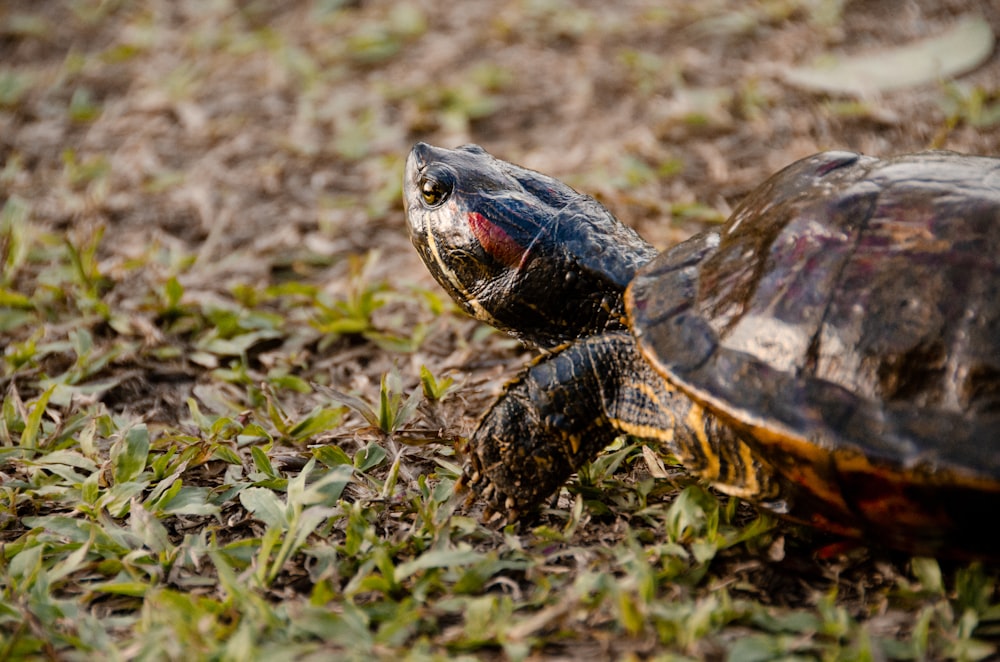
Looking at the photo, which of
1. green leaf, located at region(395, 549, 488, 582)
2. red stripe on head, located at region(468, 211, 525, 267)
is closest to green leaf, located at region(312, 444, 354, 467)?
green leaf, located at region(395, 549, 488, 582)

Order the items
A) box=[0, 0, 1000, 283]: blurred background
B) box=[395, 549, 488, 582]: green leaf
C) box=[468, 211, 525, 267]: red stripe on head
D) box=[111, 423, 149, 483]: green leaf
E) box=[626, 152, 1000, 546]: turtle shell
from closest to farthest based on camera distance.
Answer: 1. box=[626, 152, 1000, 546]: turtle shell
2. box=[395, 549, 488, 582]: green leaf
3. box=[111, 423, 149, 483]: green leaf
4. box=[468, 211, 525, 267]: red stripe on head
5. box=[0, 0, 1000, 283]: blurred background

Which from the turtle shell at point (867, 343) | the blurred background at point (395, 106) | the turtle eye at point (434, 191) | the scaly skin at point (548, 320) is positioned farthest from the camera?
the blurred background at point (395, 106)

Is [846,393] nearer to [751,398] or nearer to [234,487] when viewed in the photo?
[751,398]

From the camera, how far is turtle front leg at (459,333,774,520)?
2.79 metres

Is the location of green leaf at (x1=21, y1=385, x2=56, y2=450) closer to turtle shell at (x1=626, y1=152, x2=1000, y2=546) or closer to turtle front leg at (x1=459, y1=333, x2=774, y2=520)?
turtle front leg at (x1=459, y1=333, x2=774, y2=520)

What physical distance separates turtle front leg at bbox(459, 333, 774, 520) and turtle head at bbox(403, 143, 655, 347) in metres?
0.24

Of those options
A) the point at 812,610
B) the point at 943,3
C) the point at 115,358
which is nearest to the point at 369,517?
the point at 812,610

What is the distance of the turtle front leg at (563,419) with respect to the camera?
279 cm

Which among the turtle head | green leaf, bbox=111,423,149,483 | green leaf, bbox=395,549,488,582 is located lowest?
green leaf, bbox=395,549,488,582

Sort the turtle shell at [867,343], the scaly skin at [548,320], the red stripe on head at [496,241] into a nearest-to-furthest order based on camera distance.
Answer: the turtle shell at [867,343] → the scaly skin at [548,320] → the red stripe on head at [496,241]

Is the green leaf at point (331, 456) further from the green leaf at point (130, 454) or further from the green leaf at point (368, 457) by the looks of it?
the green leaf at point (130, 454)

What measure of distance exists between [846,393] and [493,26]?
5388mm

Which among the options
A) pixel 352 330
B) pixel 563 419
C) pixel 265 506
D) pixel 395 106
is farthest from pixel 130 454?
pixel 395 106

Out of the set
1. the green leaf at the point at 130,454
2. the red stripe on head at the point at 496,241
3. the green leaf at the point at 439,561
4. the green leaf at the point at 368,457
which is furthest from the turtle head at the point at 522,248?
the green leaf at the point at 130,454
